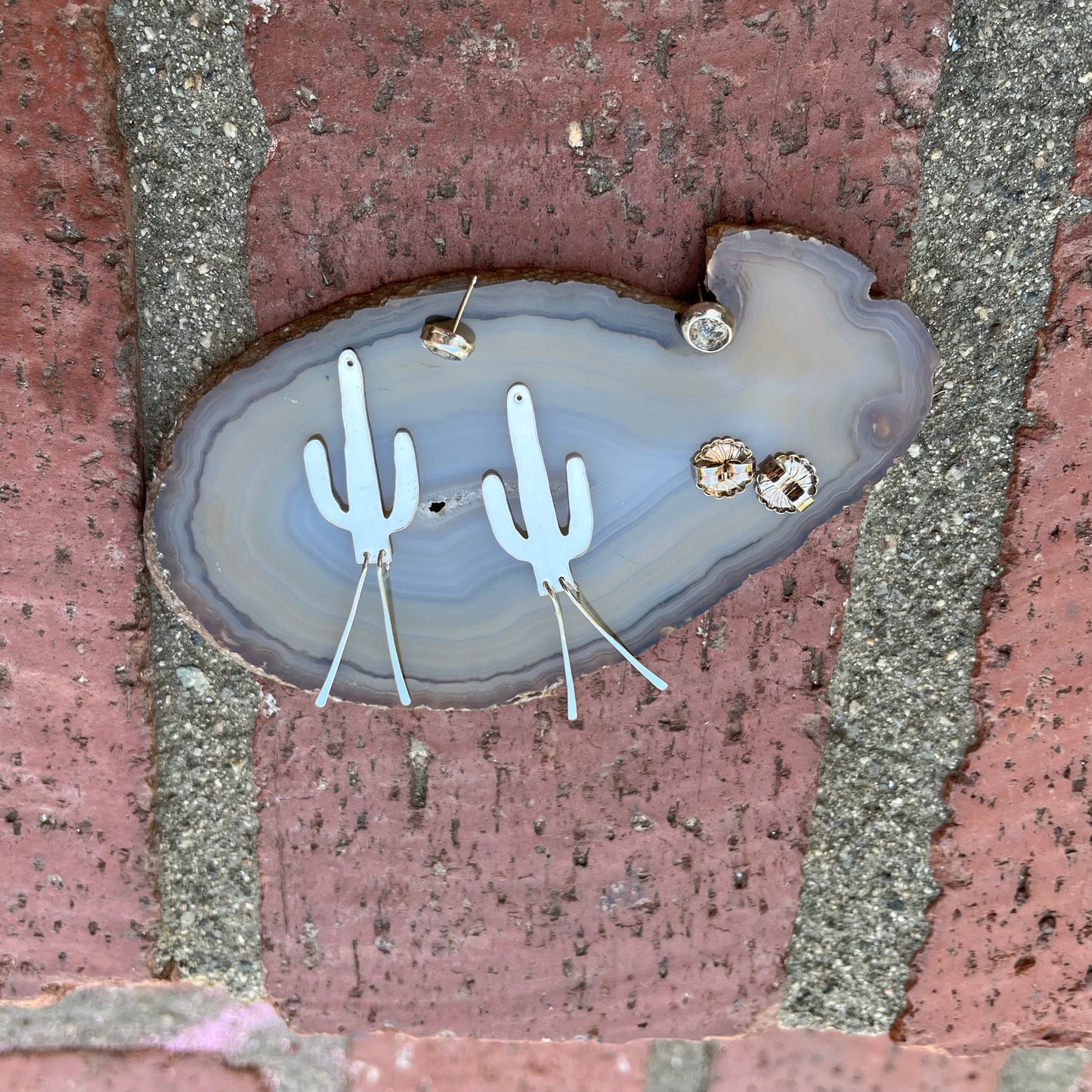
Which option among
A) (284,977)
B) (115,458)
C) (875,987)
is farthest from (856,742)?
(115,458)

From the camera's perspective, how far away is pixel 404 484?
82 cm

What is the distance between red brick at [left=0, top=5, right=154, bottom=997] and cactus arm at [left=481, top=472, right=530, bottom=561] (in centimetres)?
40

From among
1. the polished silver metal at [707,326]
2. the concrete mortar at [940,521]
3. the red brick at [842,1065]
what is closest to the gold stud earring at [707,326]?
the polished silver metal at [707,326]

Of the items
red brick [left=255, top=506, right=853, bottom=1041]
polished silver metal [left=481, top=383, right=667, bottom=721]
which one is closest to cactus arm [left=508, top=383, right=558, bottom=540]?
polished silver metal [left=481, top=383, right=667, bottom=721]

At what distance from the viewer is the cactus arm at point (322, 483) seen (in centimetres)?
81

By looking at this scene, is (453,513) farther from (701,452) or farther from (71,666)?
(71,666)

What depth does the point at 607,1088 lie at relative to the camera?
1022 mm

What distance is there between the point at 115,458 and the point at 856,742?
0.92 m

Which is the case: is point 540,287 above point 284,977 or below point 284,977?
above

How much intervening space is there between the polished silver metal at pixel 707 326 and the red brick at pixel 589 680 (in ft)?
0.27

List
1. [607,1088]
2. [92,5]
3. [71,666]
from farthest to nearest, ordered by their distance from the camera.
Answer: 1. [607,1088]
2. [71,666]
3. [92,5]

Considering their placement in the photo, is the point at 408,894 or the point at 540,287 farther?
the point at 408,894

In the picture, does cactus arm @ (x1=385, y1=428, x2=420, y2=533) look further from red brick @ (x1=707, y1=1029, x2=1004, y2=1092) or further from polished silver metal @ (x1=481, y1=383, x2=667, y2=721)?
red brick @ (x1=707, y1=1029, x2=1004, y2=1092)

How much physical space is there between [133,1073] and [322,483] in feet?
2.77
